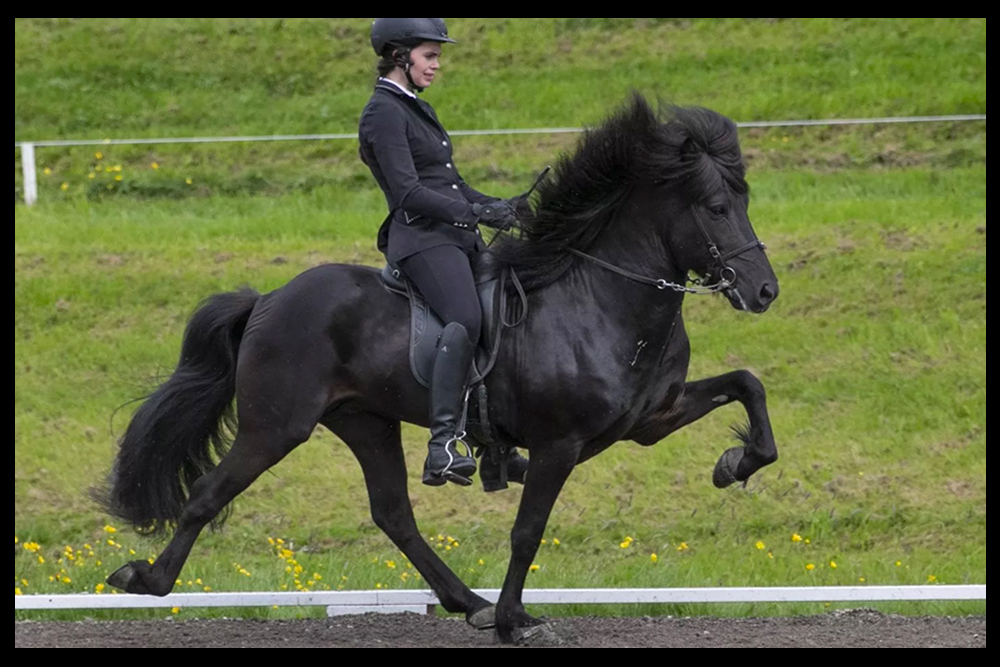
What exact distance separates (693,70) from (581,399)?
14.2 m

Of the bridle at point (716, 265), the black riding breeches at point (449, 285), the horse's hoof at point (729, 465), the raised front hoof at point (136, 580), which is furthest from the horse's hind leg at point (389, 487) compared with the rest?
the bridle at point (716, 265)

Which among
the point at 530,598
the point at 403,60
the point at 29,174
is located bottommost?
the point at 29,174

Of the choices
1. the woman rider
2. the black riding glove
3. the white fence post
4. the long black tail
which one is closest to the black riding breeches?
the woman rider

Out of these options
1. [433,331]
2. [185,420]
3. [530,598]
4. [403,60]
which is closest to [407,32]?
[403,60]

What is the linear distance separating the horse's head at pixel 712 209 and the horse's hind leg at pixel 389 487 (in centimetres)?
173

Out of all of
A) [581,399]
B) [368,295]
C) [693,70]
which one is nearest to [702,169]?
[581,399]

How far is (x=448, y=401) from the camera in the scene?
20.1 feet

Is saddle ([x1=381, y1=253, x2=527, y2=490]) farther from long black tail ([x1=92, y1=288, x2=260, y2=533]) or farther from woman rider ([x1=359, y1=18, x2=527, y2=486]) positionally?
long black tail ([x1=92, y1=288, x2=260, y2=533])

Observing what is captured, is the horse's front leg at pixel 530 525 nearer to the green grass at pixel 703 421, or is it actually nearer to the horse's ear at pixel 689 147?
the horse's ear at pixel 689 147

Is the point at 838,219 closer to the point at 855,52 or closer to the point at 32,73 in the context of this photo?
the point at 855,52

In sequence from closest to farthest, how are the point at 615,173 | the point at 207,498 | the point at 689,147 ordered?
the point at 689,147 < the point at 615,173 < the point at 207,498

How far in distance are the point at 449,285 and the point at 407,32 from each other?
110cm

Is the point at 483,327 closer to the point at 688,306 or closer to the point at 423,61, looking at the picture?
the point at 423,61

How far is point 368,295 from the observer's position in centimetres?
646
